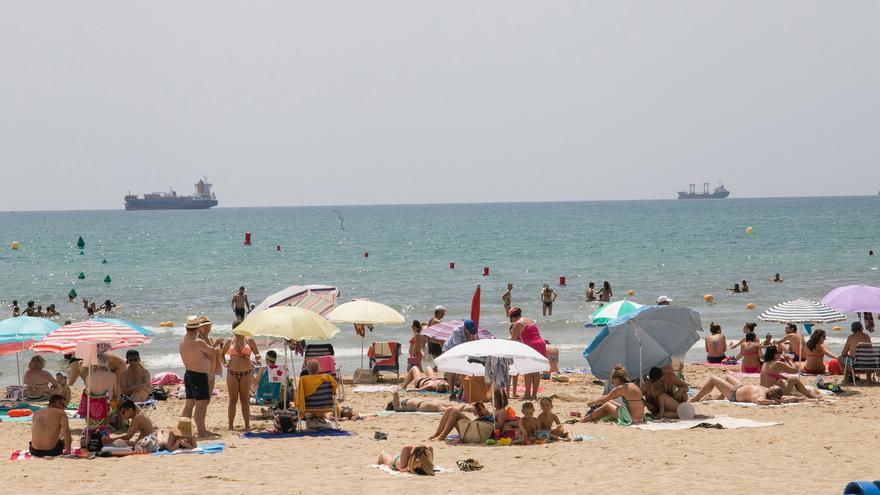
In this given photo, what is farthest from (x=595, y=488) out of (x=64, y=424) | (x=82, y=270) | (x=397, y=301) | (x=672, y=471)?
(x=82, y=270)

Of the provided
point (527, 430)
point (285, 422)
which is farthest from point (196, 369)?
point (527, 430)

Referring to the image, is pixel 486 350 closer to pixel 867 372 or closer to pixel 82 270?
pixel 867 372

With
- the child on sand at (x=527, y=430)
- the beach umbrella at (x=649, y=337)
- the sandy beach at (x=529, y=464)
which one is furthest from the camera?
the beach umbrella at (x=649, y=337)

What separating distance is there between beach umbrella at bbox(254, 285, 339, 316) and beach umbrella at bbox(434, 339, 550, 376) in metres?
4.40

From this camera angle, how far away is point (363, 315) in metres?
15.7

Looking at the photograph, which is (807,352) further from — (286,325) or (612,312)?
(286,325)

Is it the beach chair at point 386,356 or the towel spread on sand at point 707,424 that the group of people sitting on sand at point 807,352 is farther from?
the beach chair at point 386,356

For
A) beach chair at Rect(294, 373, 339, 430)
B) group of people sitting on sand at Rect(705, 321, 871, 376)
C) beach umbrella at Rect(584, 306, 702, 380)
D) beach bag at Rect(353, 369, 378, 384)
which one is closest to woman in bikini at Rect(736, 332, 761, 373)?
group of people sitting on sand at Rect(705, 321, 871, 376)

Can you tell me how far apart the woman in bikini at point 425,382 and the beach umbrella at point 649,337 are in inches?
111

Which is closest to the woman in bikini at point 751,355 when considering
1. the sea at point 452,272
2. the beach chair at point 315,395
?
the sea at point 452,272

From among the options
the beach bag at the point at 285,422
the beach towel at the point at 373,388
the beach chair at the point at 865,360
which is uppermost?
the beach chair at the point at 865,360

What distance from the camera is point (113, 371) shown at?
11.6 m

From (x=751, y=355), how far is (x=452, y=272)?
33.3m

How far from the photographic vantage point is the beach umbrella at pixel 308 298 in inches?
606
